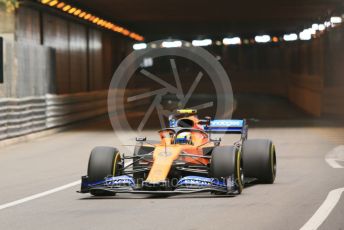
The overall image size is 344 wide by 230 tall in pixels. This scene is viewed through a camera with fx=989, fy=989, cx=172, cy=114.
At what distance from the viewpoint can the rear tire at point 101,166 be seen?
12.4 meters

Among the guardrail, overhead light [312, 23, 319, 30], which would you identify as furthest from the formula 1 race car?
overhead light [312, 23, 319, 30]

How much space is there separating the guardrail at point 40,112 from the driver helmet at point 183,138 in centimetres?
1110

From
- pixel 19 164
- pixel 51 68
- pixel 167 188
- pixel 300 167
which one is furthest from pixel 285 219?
pixel 51 68

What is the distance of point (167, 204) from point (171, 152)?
4.17ft

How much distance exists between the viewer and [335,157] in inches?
741

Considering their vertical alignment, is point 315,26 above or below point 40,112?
above

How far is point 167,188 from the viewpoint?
→ 11977mm

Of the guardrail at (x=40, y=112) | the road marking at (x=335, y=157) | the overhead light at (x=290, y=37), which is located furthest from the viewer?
the overhead light at (x=290, y=37)

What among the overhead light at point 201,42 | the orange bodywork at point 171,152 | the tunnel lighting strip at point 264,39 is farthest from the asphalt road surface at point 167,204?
the overhead light at point 201,42

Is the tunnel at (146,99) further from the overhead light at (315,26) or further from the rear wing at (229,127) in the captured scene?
the overhead light at (315,26)

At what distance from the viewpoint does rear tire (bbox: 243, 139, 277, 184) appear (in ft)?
44.0

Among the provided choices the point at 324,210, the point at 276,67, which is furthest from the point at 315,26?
the point at 324,210

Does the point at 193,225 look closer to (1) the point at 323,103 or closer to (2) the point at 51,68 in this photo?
(2) the point at 51,68

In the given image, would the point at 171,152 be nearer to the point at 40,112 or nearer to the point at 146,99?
the point at 40,112
